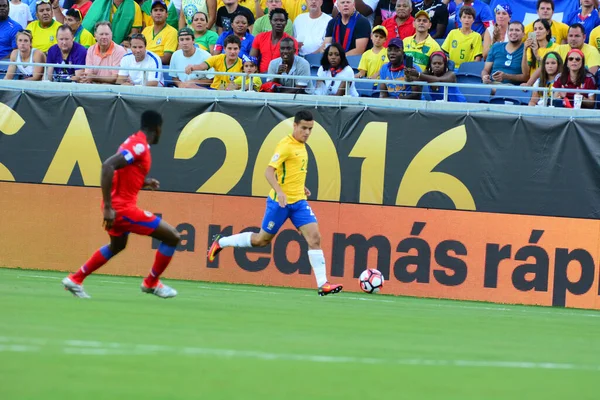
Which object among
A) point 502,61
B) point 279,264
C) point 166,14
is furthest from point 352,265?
point 166,14

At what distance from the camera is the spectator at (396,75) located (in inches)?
713

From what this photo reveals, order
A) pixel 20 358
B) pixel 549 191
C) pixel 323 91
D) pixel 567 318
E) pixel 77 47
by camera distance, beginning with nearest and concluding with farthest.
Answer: pixel 20 358, pixel 567 318, pixel 549 191, pixel 323 91, pixel 77 47

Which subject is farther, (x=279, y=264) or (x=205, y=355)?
(x=279, y=264)

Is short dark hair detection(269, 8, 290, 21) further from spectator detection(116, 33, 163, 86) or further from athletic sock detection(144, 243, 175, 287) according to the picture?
athletic sock detection(144, 243, 175, 287)

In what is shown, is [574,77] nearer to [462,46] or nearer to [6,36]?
[462,46]

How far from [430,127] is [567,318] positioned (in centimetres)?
478

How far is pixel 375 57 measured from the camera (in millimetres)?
18938

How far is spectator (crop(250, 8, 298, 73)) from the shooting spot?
19188mm

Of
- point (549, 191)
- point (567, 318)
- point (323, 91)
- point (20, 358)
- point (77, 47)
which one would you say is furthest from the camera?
point (77, 47)

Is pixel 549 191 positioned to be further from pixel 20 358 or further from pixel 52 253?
pixel 20 358

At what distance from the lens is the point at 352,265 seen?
1783 centimetres

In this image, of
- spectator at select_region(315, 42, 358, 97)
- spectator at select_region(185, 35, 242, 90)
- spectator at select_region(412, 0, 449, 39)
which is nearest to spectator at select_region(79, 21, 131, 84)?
spectator at select_region(185, 35, 242, 90)

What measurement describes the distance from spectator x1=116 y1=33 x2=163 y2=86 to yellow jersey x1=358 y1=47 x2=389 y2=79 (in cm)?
373

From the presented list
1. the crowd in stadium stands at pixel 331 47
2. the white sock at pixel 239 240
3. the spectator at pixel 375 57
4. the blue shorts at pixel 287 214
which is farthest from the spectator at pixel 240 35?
the blue shorts at pixel 287 214
